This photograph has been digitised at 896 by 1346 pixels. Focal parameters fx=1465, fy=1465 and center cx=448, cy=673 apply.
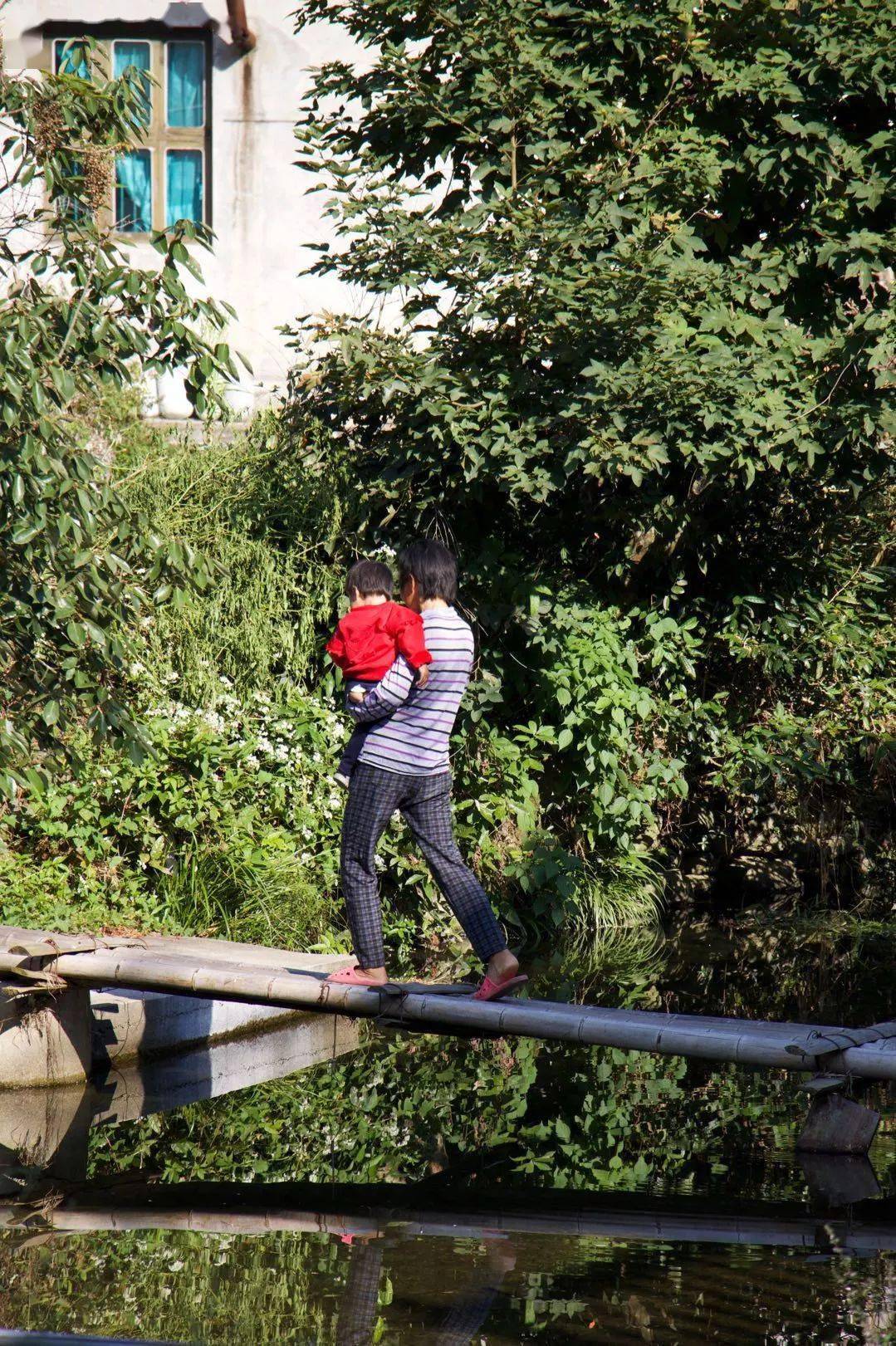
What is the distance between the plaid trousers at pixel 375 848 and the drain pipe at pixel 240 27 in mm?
9819

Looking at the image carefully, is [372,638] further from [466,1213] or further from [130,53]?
[130,53]

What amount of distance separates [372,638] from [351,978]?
4.28ft

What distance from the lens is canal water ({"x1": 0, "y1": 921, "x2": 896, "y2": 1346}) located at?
3621mm

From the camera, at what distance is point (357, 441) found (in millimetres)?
8945

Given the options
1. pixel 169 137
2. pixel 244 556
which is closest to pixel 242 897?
pixel 244 556

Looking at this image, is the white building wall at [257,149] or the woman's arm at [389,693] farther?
the white building wall at [257,149]

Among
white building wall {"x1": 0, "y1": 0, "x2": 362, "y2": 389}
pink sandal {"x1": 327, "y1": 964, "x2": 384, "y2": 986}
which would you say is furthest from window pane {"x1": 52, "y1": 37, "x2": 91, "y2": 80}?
white building wall {"x1": 0, "y1": 0, "x2": 362, "y2": 389}

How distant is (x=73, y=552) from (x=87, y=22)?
34.0 feet

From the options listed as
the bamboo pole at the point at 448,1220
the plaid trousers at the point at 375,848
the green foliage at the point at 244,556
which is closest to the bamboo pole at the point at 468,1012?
the plaid trousers at the point at 375,848

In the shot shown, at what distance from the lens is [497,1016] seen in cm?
522

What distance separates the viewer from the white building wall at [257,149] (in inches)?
524

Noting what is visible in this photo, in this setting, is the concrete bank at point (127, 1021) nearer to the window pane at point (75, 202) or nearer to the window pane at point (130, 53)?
the window pane at point (75, 202)

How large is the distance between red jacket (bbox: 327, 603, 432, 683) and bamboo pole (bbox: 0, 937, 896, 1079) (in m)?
1.19

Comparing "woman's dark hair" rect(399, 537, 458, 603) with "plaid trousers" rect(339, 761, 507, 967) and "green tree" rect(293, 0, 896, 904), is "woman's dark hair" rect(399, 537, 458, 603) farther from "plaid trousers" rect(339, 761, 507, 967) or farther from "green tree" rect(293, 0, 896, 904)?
"green tree" rect(293, 0, 896, 904)
